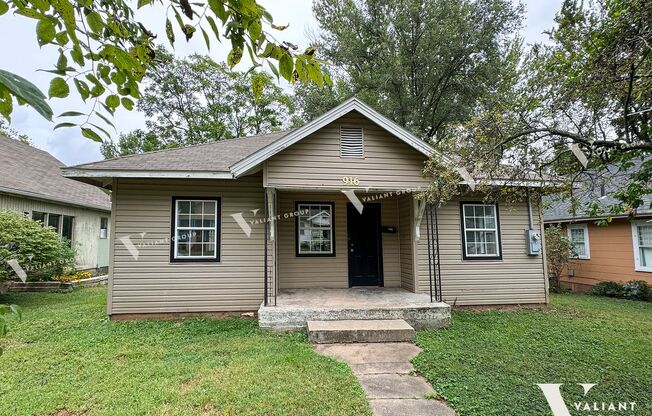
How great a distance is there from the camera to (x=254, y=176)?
734cm

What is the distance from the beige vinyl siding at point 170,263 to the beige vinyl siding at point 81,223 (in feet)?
20.6

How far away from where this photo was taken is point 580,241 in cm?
1201

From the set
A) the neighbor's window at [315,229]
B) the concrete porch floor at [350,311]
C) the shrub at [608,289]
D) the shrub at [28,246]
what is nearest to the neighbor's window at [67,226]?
the shrub at [28,246]

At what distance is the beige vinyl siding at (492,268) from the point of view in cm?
773

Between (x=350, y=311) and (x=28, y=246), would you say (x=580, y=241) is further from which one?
(x=28, y=246)

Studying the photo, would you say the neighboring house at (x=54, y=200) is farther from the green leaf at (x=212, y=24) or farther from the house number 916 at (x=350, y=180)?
the green leaf at (x=212, y=24)

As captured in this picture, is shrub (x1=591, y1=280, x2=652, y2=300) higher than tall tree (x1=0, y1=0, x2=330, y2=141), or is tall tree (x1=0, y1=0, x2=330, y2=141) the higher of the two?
tall tree (x1=0, y1=0, x2=330, y2=141)

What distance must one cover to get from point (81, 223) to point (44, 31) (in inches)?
585

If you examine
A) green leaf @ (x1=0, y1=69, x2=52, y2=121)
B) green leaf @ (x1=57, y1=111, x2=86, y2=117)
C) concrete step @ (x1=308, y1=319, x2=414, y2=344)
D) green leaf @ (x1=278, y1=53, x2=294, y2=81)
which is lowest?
concrete step @ (x1=308, y1=319, x2=414, y2=344)

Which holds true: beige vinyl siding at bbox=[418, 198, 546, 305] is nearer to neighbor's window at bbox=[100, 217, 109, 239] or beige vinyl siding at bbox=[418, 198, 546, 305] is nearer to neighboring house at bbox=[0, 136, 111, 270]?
neighboring house at bbox=[0, 136, 111, 270]

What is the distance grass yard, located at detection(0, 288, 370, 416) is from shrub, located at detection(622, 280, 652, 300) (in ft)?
33.5

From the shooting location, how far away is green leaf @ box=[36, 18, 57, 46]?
101 centimetres

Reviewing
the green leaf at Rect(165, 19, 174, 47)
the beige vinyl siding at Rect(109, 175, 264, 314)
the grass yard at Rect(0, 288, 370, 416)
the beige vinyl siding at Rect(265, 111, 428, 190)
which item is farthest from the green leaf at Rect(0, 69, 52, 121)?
the beige vinyl siding at Rect(109, 175, 264, 314)
